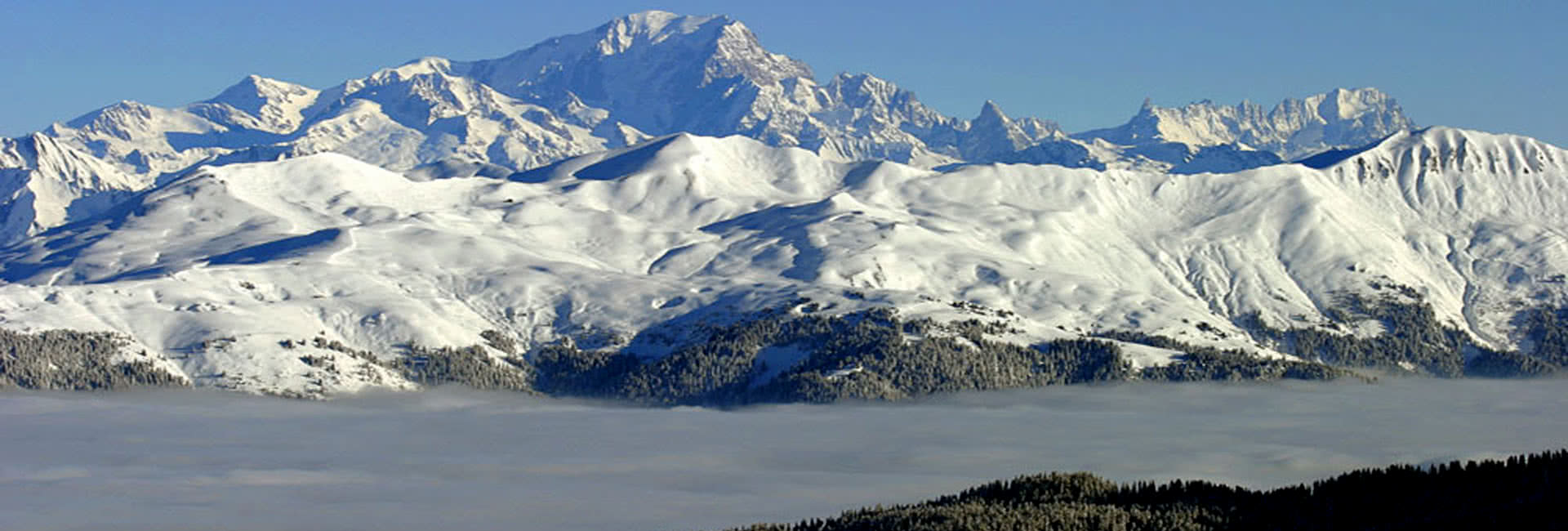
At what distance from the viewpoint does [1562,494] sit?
198625 mm

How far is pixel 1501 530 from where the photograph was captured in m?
191

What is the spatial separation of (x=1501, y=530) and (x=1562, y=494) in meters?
11.7
